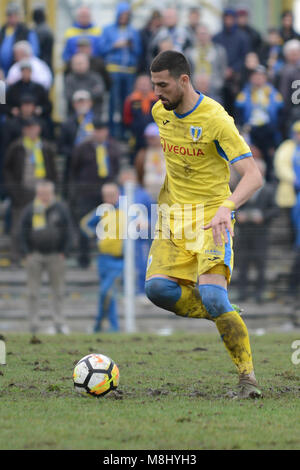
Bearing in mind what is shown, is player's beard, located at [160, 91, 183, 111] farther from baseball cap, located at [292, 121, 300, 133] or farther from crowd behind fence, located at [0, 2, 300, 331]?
baseball cap, located at [292, 121, 300, 133]

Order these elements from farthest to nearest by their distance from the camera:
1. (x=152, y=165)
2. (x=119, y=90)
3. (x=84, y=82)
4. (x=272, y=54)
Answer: (x=272, y=54)
(x=119, y=90)
(x=84, y=82)
(x=152, y=165)

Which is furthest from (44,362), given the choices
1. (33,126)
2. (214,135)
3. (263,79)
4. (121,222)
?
(263,79)

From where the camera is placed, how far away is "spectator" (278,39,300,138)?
1689cm

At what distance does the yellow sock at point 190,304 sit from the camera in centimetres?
Answer: 788

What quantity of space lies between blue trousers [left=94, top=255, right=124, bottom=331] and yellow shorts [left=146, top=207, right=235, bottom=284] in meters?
6.01

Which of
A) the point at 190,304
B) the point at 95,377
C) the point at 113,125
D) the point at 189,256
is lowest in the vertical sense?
the point at 95,377

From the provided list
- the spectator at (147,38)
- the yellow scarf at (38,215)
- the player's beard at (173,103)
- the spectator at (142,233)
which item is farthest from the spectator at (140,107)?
the player's beard at (173,103)

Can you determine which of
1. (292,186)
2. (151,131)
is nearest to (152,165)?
(151,131)

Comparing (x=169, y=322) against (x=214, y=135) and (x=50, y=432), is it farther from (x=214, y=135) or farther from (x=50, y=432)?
(x=50, y=432)

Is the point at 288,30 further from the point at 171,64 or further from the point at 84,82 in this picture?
the point at 171,64

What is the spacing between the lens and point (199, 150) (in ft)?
24.6

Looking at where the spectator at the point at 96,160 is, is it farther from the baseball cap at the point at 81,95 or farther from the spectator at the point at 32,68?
the spectator at the point at 32,68

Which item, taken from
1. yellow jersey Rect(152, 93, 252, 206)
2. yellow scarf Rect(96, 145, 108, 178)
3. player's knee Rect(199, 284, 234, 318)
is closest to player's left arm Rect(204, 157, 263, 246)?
yellow jersey Rect(152, 93, 252, 206)

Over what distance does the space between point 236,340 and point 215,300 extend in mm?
347
